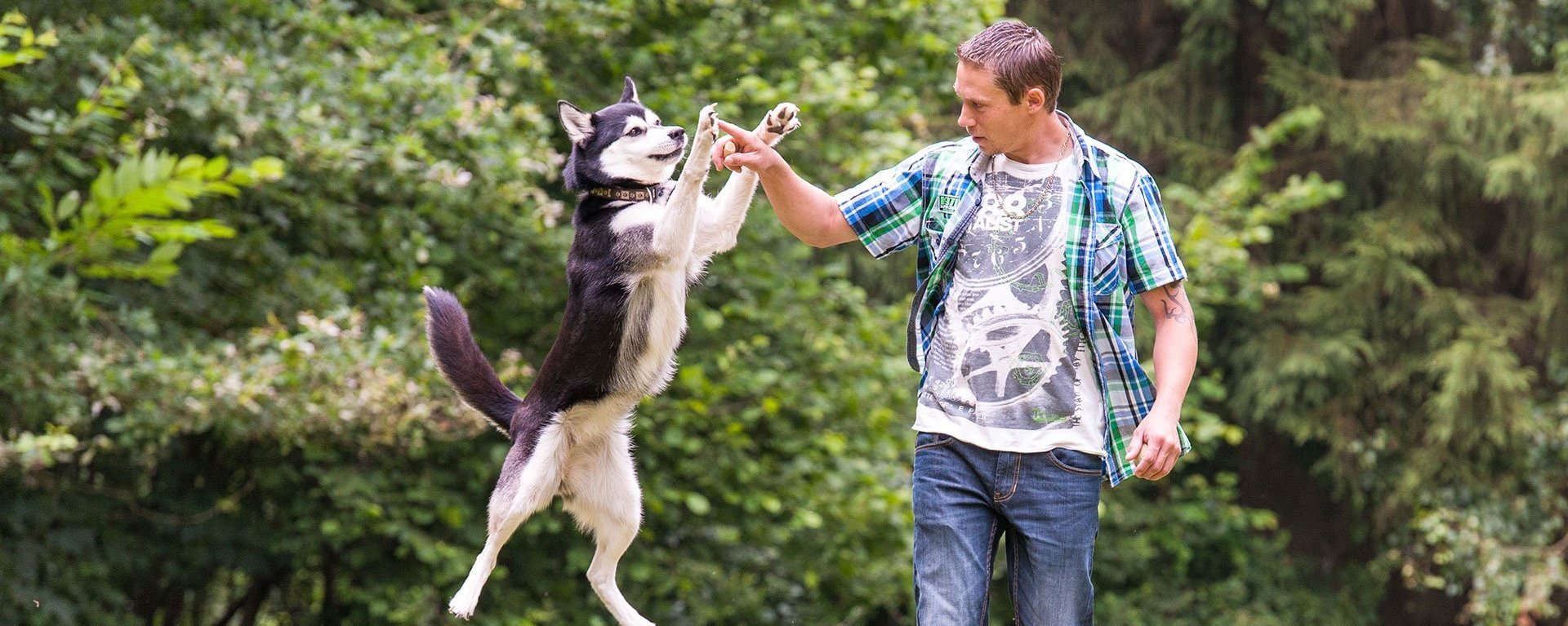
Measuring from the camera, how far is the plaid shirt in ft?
9.36

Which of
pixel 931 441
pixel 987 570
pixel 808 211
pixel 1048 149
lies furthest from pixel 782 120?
pixel 987 570

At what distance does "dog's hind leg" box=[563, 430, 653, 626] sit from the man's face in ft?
2.97

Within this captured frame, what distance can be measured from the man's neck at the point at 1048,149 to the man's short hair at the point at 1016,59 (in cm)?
11

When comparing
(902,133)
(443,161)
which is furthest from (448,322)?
(902,133)

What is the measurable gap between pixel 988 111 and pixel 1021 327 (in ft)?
1.40

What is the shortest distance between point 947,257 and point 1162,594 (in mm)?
8021

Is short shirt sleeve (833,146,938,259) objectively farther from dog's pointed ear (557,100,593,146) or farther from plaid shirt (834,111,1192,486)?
dog's pointed ear (557,100,593,146)

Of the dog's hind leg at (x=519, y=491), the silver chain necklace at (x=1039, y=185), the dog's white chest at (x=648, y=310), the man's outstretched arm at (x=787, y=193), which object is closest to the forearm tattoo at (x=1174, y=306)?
the silver chain necklace at (x=1039, y=185)

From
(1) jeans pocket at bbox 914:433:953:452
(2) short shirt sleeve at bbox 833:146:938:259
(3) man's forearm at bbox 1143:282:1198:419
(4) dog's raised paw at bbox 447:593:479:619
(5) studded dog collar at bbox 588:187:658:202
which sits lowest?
(4) dog's raised paw at bbox 447:593:479:619

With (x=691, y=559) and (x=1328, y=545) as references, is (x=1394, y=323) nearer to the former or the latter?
(x=1328, y=545)

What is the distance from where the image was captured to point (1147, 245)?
286 cm

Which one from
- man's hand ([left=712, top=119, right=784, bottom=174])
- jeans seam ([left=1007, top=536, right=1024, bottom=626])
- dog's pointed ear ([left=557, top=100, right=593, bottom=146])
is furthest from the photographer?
jeans seam ([left=1007, top=536, right=1024, bottom=626])

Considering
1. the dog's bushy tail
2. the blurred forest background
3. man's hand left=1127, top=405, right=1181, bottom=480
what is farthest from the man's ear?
the blurred forest background

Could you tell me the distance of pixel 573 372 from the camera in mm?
2693
